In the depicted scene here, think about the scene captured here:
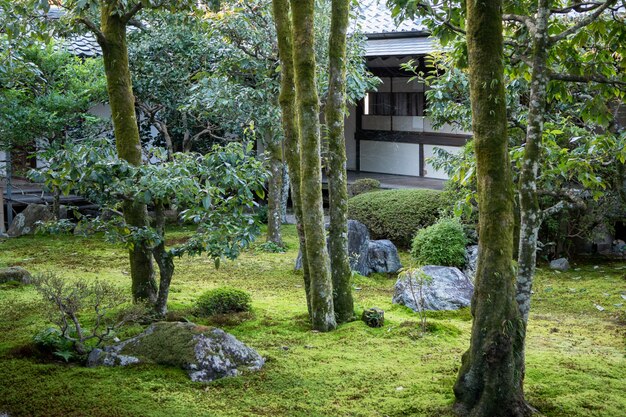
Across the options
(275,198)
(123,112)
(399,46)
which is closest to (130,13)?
(123,112)

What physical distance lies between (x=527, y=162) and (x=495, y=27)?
104 centimetres

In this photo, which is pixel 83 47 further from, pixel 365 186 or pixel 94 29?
pixel 94 29

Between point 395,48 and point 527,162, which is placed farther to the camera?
point 395,48

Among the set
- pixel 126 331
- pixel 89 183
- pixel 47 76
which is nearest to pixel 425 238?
pixel 126 331

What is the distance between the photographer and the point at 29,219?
54.1 feet

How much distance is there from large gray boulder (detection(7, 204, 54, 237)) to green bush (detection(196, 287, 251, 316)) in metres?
8.81

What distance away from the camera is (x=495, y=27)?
537 cm

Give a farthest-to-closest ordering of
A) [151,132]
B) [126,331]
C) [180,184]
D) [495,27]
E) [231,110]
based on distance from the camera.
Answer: [151,132]
[231,110]
[126,331]
[180,184]
[495,27]

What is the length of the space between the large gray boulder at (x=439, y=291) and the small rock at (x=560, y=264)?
3649 mm

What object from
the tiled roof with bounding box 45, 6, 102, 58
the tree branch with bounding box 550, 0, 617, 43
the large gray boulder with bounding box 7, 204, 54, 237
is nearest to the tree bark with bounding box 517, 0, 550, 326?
the tree branch with bounding box 550, 0, 617, 43

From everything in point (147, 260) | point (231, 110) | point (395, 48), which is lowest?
point (147, 260)

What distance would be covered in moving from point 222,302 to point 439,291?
10.0 feet

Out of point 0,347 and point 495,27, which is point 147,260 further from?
point 495,27

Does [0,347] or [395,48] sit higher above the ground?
[395,48]
